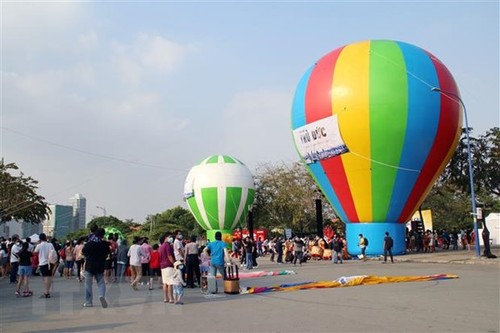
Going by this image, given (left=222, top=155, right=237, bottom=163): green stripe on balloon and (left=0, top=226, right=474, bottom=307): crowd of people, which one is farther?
(left=222, top=155, right=237, bottom=163): green stripe on balloon

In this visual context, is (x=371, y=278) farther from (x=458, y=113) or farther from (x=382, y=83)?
(x=458, y=113)

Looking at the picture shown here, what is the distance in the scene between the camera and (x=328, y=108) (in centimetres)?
2456

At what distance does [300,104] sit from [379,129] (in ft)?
14.9

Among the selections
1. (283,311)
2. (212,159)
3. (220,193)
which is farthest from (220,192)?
(283,311)

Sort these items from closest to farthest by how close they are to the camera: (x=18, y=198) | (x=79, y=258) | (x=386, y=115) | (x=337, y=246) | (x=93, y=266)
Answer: (x=93, y=266)
(x=79, y=258)
(x=386, y=115)
(x=337, y=246)
(x=18, y=198)

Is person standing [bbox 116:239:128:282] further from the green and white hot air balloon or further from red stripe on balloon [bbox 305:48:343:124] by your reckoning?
the green and white hot air balloon

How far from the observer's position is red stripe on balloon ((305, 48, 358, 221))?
24766 millimetres

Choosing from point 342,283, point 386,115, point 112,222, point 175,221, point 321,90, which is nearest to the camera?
point 342,283

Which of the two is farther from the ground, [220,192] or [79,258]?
[220,192]

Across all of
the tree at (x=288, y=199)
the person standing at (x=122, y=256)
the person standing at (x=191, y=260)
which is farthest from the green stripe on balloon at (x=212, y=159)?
the person standing at (x=191, y=260)

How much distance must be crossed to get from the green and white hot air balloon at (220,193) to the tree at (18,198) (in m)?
11.1

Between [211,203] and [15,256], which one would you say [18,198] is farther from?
[15,256]

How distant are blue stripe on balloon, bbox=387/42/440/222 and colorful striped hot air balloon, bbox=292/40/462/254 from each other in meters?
0.04

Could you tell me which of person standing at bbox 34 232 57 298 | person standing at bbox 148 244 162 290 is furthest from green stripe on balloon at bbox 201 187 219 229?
person standing at bbox 34 232 57 298
